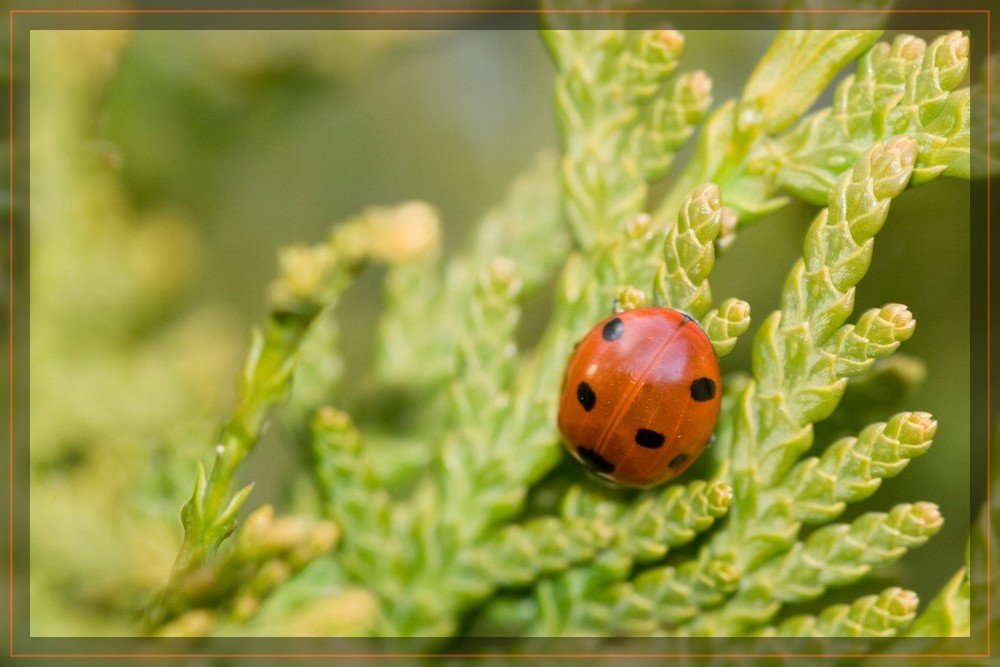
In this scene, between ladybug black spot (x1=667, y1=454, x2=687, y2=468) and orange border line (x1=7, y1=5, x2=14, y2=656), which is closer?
ladybug black spot (x1=667, y1=454, x2=687, y2=468)

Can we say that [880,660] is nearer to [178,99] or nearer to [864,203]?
[864,203]

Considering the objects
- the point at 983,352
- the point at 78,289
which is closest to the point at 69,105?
the point at 78,289

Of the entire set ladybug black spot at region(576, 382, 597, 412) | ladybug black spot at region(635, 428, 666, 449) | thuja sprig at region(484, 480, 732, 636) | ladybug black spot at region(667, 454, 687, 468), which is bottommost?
thuja sprig at region(484, 480, 732, 636)

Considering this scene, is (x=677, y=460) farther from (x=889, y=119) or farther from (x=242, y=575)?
(x=242, y=575)

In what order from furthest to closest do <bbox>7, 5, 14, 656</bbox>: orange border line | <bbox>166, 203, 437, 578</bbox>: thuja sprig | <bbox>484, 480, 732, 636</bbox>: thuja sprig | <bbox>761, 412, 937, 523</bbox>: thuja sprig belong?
<bbox>7, 5, 14, 656</bbox>: orange border line, <bbox>484, 480, 732, 636</bbox>: thuja sprig, <bbox>761, 412, 937, 523</bbox>: thuja sprig, <bbox>166, 203, 437, 578</bbox>: thuja sprig

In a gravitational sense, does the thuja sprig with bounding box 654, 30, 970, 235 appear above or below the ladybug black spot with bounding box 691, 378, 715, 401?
above

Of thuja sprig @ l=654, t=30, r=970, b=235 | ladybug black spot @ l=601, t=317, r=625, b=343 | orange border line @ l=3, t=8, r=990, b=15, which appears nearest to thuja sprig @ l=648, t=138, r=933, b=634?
thuja sprig @ l=654, t=30, r=970, b=235

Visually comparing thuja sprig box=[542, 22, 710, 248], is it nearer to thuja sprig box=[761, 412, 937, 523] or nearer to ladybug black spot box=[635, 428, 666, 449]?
ladybug black spot box=[635, 428, 666, 449]
